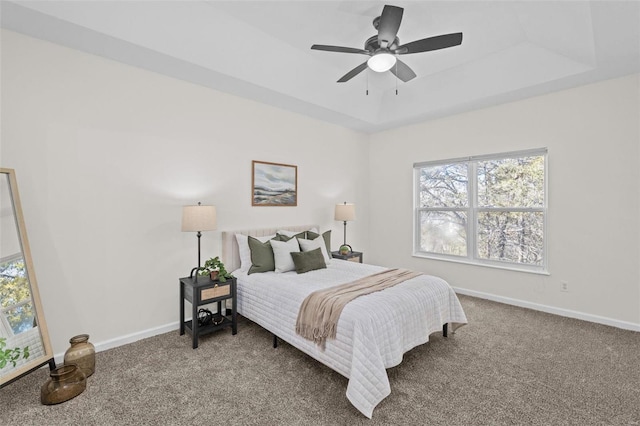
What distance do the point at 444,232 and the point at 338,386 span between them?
3.33 meters

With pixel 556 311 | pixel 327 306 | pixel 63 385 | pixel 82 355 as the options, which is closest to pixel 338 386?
pixel 327 306

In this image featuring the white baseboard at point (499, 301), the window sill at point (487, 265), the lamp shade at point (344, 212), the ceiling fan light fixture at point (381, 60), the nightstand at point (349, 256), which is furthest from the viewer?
the lamp shade at point (344, 212)

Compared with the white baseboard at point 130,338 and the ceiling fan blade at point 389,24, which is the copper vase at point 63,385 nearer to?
the white baseboard at point 130,338

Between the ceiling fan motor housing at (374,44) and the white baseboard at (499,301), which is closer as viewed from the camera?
the ceiling fan motor housing at (374,44)

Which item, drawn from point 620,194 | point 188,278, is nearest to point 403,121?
point 620,194

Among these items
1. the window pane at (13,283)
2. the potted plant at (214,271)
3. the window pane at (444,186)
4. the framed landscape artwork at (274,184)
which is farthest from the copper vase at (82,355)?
the window pane at (444,186)

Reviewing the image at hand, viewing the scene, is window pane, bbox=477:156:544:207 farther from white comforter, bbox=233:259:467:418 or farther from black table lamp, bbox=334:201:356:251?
white comforter, bbox=233:259:467:418

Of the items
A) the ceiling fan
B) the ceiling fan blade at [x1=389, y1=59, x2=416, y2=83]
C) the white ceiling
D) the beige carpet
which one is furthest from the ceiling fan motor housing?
the beige carpet

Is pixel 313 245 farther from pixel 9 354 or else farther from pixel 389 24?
pixel 9 354

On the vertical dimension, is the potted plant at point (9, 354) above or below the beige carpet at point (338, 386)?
above

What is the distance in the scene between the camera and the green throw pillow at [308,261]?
132 inches

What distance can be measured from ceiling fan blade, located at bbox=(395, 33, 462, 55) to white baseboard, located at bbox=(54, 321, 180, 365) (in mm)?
3541

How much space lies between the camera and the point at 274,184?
4148 mm

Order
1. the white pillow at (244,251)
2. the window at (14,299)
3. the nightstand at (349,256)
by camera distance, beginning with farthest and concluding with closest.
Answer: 1. the nightstand at (349,256)
2. the white pillow at (244,251)
3. the window at (14,299)
